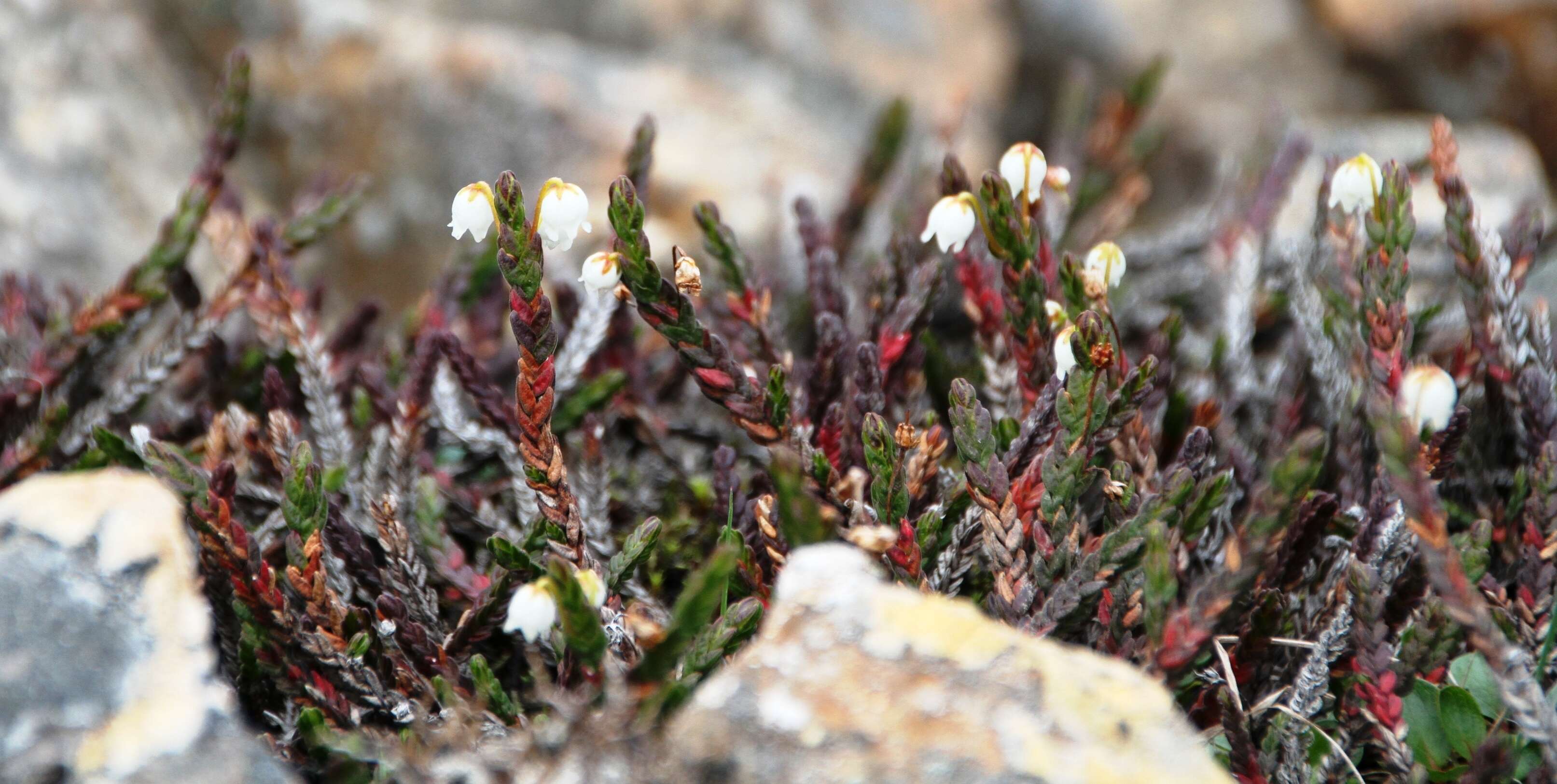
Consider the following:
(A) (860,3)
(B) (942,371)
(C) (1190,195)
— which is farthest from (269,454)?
(C) (1190,195)

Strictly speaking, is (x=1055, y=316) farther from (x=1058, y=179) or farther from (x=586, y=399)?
(x=586, y=399)

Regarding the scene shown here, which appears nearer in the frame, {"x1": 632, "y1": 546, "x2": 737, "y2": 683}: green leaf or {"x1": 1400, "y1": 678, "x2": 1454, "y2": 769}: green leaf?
{"x1": 632, "y1": 546, "x2": 737, "y2": 683}: green leaf

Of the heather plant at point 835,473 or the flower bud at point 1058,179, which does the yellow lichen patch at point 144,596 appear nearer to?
the heather plant at point 835,473

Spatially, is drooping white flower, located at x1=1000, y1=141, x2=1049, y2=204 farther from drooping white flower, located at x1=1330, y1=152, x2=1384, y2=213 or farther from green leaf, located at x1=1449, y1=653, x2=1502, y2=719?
green leaf, located at x1=1449, y1=653, x2=1502, y2=719

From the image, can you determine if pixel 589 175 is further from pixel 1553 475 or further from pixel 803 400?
pixel 1553 475

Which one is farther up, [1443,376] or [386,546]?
[1443,376]

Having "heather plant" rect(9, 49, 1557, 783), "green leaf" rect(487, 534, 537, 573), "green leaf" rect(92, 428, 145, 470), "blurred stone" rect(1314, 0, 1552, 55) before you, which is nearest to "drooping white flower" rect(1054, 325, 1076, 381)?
"heather plant" rect(9, 49, 1557, 783)
